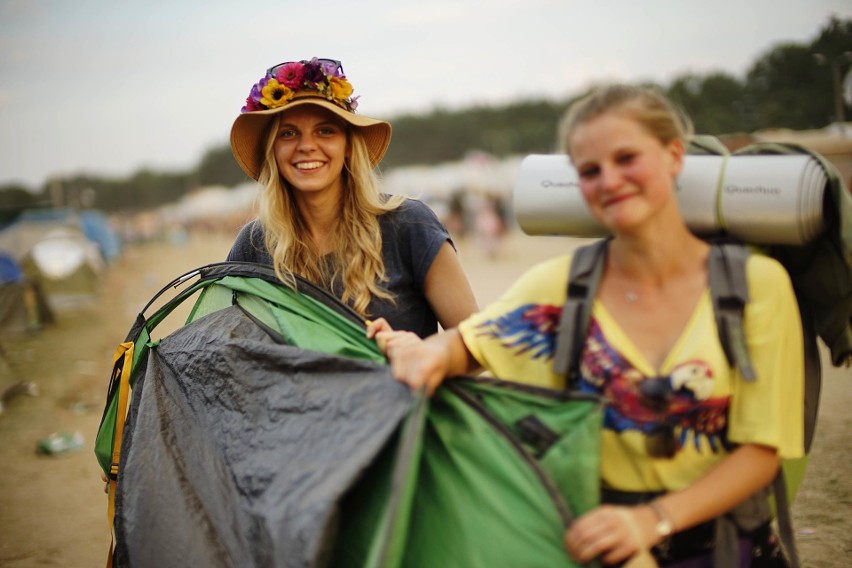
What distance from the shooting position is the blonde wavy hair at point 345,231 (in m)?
2.95

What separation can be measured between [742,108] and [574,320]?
62.8 feet

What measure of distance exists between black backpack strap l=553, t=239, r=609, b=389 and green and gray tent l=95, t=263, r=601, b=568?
0.12m

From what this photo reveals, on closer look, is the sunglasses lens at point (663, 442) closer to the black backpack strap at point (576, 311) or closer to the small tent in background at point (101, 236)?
the black backpack strap at point (576, 311)

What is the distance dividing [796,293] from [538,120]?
75.8 meters

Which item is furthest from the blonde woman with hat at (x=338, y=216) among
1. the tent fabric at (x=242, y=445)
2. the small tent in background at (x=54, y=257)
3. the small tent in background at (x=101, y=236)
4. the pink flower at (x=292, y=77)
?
the small tent in background at (x=101, y=236)

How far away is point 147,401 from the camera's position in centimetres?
265

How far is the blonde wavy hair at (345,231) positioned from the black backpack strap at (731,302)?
4.74ft

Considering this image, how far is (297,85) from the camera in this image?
3049mm

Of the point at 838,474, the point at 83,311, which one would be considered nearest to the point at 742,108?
the point at 838,474

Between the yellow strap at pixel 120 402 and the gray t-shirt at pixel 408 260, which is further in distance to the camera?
the gray t-shirt at pixel 408 260

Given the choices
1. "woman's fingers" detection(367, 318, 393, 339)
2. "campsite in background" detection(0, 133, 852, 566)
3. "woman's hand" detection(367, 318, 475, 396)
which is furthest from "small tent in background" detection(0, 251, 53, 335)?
"woman's hand" detection(367, 318, 475, 396)

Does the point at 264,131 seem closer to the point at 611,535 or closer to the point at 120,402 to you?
the point at 120,402

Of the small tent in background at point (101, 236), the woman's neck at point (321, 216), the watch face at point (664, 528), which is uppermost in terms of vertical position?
the woman's neck at point (321, 216)

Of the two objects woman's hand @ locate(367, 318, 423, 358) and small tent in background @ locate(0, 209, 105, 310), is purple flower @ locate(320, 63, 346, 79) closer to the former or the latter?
woman's hand @ locate(367, 318, 423, 358)
